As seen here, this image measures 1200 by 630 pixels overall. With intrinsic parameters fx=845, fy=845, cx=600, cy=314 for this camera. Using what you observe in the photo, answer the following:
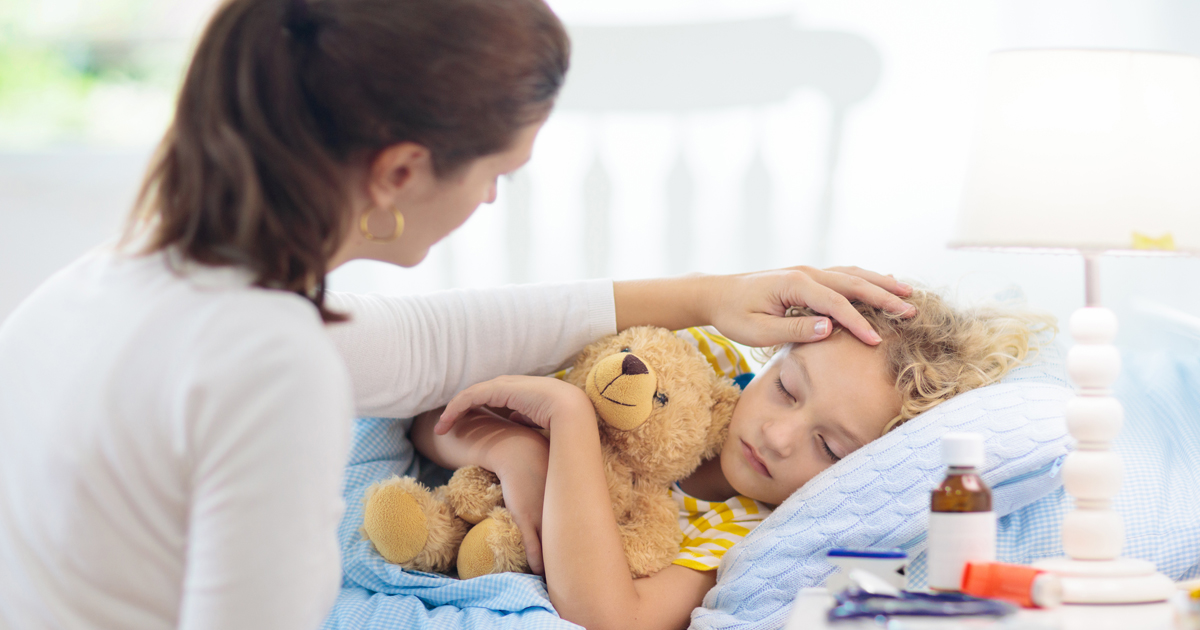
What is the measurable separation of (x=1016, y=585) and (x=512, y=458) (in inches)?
24.7

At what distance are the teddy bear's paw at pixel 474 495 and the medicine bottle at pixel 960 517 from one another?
0.58 metres

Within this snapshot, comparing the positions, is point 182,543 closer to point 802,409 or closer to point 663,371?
point 663,371

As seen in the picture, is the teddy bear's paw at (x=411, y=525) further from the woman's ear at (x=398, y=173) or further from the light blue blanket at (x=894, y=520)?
the woman's ear at (x=398, y=173)

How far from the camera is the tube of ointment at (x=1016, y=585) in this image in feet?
2.28

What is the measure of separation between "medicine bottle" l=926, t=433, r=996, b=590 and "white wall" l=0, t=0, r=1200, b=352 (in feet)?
3.58

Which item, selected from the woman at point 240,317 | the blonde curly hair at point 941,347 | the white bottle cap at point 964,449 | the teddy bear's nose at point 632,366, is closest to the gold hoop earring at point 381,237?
the woman at point 240,317

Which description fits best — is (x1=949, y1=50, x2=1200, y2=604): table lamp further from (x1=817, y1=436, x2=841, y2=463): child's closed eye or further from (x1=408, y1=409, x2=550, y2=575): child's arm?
(x1=408, y1=409, x2=550, y2=575): child's arm

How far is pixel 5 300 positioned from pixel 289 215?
2.17 meters

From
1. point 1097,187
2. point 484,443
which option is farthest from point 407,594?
point 1097,187

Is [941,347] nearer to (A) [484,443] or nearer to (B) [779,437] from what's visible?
(B) [779,437]

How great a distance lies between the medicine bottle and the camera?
73 centimetres

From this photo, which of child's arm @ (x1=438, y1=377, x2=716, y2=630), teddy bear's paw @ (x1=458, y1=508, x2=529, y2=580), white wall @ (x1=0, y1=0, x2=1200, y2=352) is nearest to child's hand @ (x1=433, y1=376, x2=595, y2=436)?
child's arm @ (x1=438, y1=377, x2=716, y2=630)

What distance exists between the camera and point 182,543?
0.64 m

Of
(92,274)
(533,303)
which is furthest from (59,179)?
(92,274)
